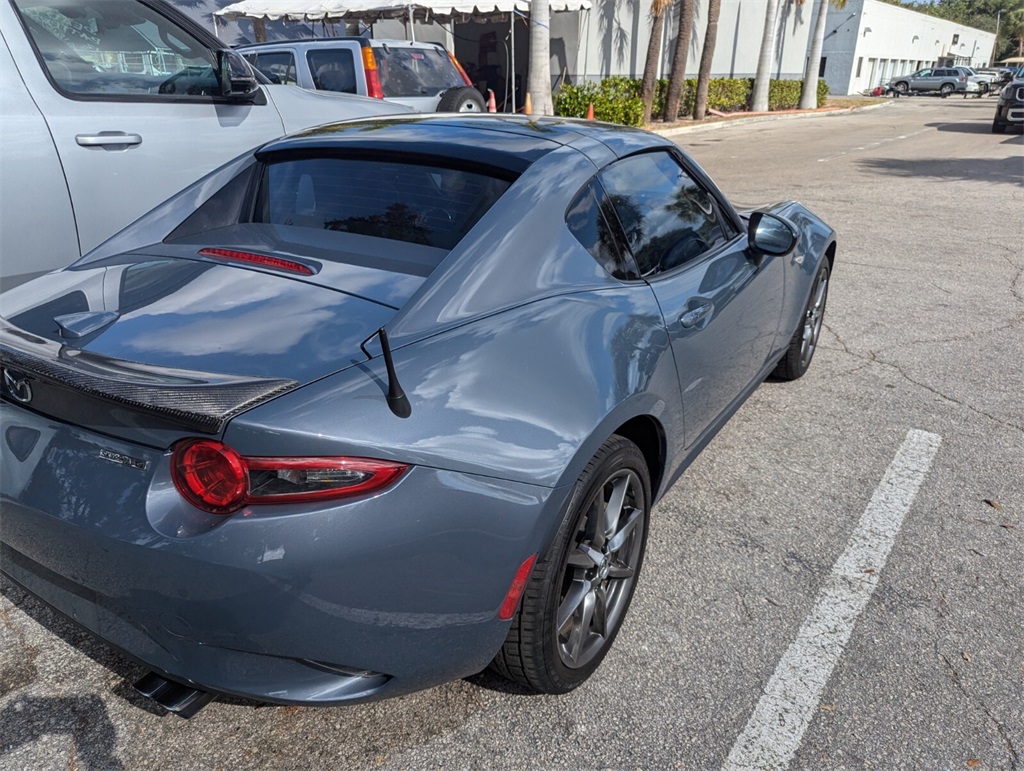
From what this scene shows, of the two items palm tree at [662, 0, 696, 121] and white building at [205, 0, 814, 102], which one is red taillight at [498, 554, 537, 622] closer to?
white building at [205, 0, 814, 102]

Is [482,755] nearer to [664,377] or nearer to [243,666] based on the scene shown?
[243,666]

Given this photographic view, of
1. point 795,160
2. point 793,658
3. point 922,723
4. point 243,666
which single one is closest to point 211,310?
point 243,666

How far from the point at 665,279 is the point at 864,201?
9.75 meters

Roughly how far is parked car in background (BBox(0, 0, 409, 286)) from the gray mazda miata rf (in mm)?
1218

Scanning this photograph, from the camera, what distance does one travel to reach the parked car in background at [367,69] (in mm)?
10367

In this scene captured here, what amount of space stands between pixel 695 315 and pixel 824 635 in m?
1.13

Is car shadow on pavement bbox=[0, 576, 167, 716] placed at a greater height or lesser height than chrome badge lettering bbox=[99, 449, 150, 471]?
lesser

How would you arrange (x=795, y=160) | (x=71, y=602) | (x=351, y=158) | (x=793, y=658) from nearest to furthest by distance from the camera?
(x=71, y=602)
(x=793, y=658)
(x=351, y=158)
(x=795, y=160)

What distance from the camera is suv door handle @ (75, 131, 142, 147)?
3.89m

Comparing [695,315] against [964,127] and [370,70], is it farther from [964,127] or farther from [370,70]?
[964,127]

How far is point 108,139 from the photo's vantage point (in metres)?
3.98

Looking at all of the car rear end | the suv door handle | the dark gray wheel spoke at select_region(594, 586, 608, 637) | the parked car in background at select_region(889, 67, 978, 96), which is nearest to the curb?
the parked car in background at select_region(889, 67, 978, 96)

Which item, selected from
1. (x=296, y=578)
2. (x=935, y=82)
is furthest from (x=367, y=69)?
(x=935, y=82)

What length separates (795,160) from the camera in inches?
643
